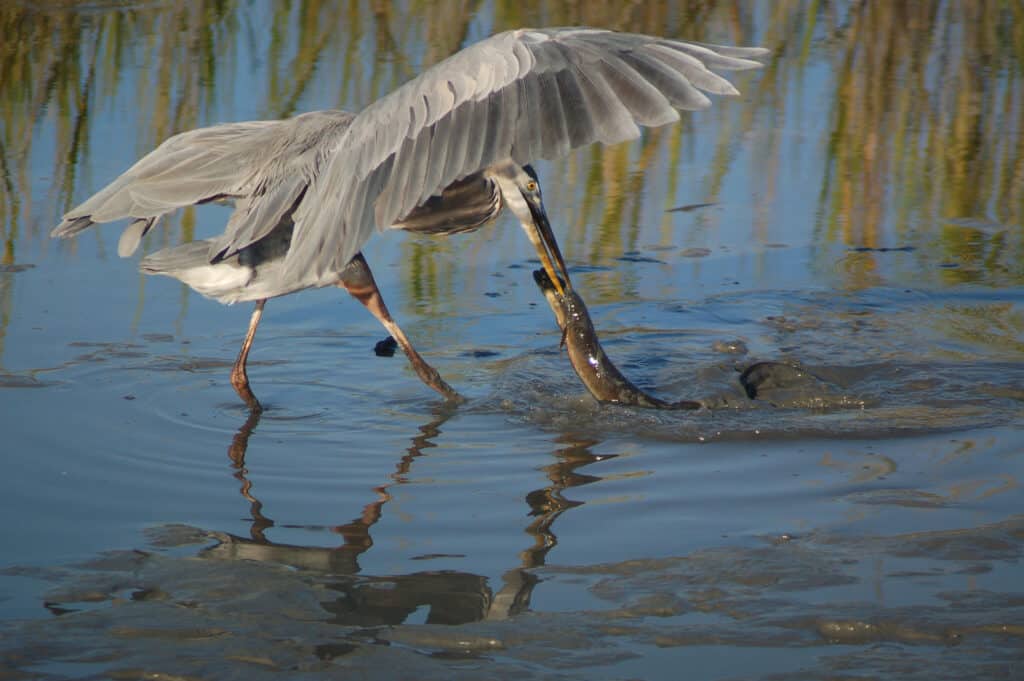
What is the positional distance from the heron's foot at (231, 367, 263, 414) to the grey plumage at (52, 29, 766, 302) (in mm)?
357

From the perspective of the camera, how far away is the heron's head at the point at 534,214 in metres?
5.11

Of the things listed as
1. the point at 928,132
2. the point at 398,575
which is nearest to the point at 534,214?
the point at 398,575

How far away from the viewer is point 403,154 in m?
4.23

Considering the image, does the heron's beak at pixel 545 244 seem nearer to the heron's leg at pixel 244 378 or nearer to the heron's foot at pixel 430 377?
the heron's foot at pixel 430 377

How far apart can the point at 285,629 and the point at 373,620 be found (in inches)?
7.9

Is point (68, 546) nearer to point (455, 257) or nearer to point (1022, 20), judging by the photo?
point (455, 257)

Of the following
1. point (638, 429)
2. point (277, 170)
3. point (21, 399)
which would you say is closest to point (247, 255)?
point (277, 170)

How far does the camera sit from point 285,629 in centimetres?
319

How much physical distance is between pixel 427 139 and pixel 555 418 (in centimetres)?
121

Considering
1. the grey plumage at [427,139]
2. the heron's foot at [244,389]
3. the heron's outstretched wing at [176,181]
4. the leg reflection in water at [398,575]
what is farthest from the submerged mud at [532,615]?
the heron's outstretched wing at [176,181]

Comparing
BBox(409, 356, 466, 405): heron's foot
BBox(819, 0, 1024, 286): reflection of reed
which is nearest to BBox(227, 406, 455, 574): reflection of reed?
BBox(409, 356, 466, 405): heron's foot

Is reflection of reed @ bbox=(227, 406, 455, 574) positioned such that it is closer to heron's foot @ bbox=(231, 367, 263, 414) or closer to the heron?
heron's foot @ bbox=(231, 367, 263, 414)

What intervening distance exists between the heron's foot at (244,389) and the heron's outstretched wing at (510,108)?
0.88 metres

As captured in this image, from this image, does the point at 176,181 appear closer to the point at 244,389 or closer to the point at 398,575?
the point at 244,389
